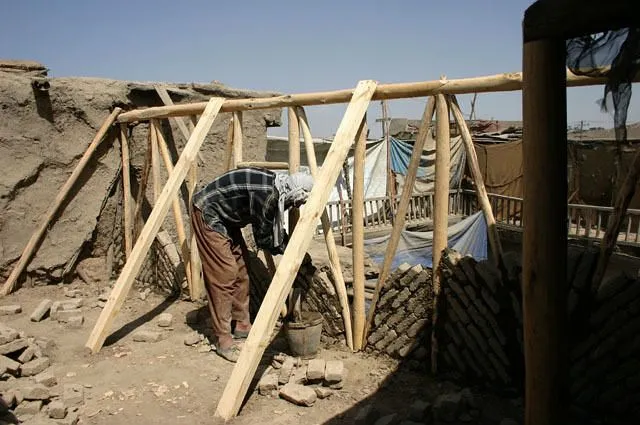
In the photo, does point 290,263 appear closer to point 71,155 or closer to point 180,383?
point 180,383

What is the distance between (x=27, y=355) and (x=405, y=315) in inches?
120

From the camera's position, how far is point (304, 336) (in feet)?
13.0

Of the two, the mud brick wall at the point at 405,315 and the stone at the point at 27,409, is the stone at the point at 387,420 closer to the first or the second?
the mud brick wall at the point at 405,315

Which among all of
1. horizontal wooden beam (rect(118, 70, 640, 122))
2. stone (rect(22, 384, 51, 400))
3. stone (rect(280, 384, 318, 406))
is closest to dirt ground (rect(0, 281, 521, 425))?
stone (rect(280, 384, 318, 406))

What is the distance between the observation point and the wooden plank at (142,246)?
14.2ft

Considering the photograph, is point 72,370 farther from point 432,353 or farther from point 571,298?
point 571,298

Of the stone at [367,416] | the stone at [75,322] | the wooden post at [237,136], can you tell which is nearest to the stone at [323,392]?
the stone at [367,416]

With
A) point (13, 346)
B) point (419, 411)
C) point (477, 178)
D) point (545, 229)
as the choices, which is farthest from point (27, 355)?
point (545, 229)

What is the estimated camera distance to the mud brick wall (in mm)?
3674

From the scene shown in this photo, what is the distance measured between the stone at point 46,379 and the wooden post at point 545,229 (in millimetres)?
3355

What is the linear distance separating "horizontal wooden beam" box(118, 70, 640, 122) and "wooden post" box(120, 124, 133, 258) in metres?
1.09

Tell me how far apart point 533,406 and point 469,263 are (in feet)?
6.09

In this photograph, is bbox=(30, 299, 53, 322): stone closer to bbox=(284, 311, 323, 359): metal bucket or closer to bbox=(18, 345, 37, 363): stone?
bbox=(18, 345, 37, 363): stone

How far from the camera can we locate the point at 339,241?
480 inches
